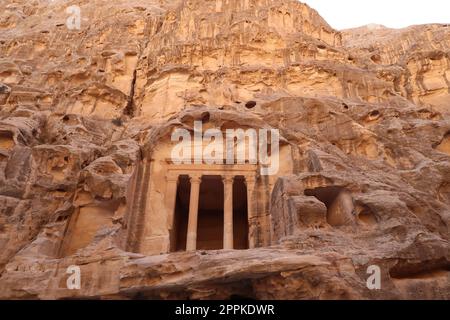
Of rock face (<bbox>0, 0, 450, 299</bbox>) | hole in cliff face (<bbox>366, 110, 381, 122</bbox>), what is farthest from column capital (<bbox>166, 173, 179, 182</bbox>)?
hole in cliff face (<bbox>366, 110, 381, 122</bbox>)

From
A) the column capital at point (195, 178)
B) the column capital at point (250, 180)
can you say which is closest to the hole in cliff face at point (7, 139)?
the column capital at point (195, 178)

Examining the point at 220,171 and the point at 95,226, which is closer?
the point at 95,226

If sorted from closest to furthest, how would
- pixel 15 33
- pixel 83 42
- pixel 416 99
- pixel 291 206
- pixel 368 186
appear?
1. pixel 291 206
2. pixel 368 186
3. pixel 416 99
4. pixel 83 42
5. pixel 15 33

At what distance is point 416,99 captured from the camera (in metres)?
22.2

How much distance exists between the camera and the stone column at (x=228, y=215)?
1369 cm

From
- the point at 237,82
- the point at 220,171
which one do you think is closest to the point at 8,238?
the point at 220,171

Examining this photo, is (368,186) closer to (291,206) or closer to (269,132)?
(291,206)

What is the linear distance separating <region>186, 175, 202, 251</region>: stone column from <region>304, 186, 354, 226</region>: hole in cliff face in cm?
438

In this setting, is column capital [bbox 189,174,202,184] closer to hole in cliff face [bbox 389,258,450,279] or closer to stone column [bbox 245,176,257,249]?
stone column [bbox 245,176,257,249]

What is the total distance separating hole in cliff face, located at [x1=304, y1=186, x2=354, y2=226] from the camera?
35.9 feet

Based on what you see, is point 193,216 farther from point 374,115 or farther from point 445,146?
point 445,146

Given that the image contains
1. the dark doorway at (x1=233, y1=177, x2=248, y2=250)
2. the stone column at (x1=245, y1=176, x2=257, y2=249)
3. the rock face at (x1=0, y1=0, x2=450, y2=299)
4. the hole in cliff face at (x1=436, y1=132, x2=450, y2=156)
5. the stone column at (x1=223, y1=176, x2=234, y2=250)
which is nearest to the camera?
the rock face at (x1=0, y1=0, x2=450, y2=299)
